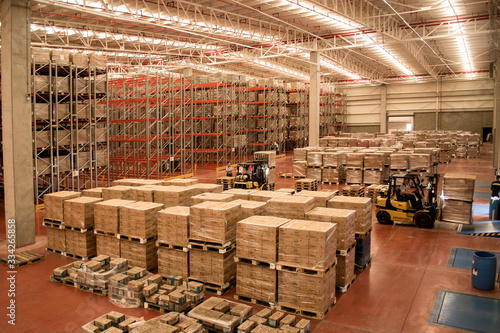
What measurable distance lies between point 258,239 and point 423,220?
6.73 meters

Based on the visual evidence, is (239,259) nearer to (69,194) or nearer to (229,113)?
(69,194)

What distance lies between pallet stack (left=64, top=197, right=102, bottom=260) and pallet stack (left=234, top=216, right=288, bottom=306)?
3.96 meters

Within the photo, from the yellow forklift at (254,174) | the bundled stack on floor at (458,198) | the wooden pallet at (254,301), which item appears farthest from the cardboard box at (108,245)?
the bundled stack on floor at (458,198)

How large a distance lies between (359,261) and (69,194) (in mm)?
6896

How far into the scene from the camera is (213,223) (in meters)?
6.79

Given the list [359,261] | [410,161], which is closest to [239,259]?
[359,261]

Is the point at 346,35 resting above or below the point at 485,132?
above

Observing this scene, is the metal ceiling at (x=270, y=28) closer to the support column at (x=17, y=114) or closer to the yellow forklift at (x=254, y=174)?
the support column at (x=17, y=114)

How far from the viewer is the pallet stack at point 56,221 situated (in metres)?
8.93

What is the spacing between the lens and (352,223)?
283 inches

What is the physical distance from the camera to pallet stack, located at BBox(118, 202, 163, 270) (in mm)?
7662

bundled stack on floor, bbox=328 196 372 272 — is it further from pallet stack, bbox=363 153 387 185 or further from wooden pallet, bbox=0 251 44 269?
pallet stack, bbox=363 153 387 185

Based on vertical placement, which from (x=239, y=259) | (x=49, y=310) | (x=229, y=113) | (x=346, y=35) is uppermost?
(x=346, y=35)

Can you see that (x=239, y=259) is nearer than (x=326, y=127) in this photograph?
Yes
